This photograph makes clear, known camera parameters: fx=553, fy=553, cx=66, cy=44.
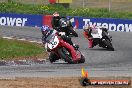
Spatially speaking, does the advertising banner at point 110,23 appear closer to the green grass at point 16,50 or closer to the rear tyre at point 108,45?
the rear tyre at point 108,45

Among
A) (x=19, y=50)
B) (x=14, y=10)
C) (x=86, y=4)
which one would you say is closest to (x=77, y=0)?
(x=86, y=4)

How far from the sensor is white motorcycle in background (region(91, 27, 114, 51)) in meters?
23.9

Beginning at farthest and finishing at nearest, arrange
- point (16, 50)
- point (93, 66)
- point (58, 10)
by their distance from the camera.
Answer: point (58, 10)
point (16, 50)
point (93, 66)

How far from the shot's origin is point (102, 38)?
79.0ft

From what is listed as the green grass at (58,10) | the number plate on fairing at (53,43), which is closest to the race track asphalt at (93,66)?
the number plate on fairing at (53,43)

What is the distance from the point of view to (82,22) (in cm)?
3581

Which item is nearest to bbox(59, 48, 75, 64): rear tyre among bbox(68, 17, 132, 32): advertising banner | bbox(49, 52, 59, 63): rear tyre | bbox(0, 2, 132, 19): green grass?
bbox(49, 52, 59, 63): rear tyre

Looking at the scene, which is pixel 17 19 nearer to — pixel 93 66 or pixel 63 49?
pixel 63 49

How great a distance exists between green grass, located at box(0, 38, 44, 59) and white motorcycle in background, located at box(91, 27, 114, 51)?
101 inches

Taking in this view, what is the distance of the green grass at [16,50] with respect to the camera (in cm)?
2080

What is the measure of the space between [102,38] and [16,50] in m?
4.22

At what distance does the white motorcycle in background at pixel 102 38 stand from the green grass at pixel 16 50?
101 inches

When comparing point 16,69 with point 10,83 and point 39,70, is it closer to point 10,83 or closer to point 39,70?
point 39,70

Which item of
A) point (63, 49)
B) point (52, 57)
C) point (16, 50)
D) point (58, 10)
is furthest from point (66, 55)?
point (58, 10)
